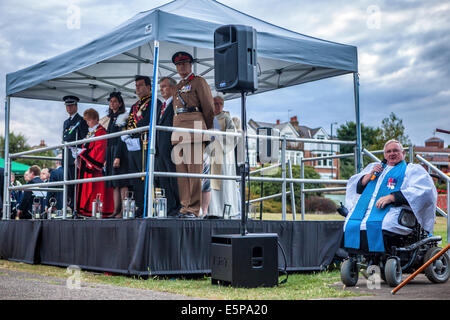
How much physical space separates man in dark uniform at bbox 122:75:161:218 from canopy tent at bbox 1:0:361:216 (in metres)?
0.59

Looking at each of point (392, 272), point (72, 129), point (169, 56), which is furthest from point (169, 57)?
point (392, 272)

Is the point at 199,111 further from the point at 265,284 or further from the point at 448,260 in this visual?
the point at 448,260

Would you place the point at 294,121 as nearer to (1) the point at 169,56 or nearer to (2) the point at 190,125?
(1) the point at 169,56

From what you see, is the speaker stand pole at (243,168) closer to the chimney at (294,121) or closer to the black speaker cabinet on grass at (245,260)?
the black speaker cabinet on grass at (245,260)

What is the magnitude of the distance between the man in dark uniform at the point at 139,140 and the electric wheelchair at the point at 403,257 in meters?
3.19

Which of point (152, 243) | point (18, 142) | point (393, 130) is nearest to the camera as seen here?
point (152, 243)

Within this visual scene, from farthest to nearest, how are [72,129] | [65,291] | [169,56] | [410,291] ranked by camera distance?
[169,56]
[72,129]
[410,291]
[65,291]

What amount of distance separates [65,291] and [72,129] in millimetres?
4754

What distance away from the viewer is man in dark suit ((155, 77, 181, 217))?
7.47 meters

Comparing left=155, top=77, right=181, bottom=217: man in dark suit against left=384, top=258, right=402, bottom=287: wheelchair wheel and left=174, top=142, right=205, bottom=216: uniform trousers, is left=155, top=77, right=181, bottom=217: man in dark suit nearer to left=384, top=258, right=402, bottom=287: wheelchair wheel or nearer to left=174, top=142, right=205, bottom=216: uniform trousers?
left=174, top=142, right=205, bottom=216: uniform trousers

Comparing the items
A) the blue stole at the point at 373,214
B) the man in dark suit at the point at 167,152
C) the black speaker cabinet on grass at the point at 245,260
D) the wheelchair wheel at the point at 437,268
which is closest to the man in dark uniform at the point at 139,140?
the man in dark suit at the point at 167,152

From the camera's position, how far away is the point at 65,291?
4977 millimetres

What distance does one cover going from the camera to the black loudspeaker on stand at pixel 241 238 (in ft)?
17.5
